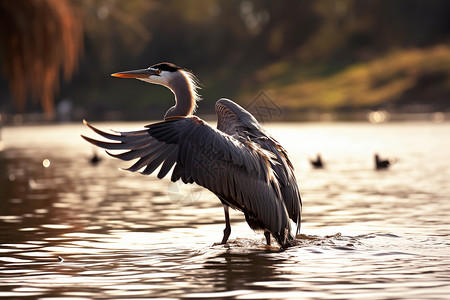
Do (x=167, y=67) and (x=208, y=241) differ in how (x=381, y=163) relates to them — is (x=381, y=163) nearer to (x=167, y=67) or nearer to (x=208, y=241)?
A: (x=208, y=241)

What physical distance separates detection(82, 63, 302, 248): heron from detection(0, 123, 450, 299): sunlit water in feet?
2.00

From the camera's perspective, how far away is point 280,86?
92688 millimetres

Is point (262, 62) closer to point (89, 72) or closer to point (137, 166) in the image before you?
point (89, 72)

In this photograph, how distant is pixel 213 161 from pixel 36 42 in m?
8.56

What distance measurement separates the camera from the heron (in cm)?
999

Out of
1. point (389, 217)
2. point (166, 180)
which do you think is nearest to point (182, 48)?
point (166, 180)

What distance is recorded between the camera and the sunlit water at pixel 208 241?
30.2 feet

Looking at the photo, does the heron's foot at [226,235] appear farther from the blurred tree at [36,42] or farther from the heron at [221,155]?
the blurred tree at [36,42]

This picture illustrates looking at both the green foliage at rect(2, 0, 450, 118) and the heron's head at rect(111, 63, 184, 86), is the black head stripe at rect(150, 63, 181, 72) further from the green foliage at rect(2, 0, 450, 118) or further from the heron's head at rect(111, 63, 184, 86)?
the green foliage at rect(2, 0, 450, 118)

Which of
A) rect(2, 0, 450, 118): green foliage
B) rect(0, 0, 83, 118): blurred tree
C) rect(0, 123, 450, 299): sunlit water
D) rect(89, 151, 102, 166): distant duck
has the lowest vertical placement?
rect(0, 123, 450, 299): sunlit water

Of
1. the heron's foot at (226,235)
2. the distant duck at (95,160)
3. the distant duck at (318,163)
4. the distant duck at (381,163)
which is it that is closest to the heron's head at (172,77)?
the heron's foot at (226,235)

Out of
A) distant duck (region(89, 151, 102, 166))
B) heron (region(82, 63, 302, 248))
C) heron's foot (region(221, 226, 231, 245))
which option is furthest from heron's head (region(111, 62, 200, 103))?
distant duck (region(89, 151, 102, 166))

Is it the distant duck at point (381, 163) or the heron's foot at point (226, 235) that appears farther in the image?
the distant duck at point (381, 163)

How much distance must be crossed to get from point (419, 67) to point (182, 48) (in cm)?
3833
